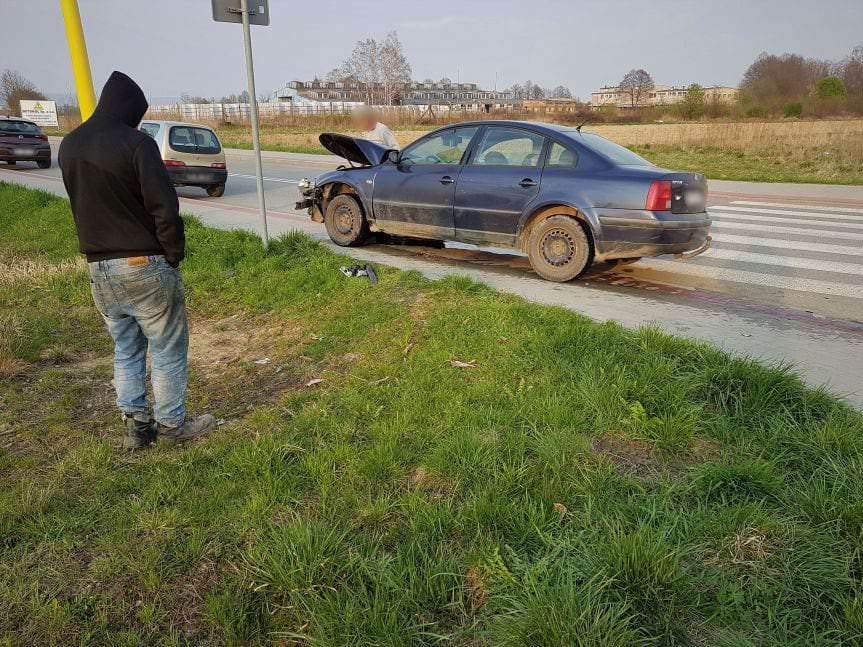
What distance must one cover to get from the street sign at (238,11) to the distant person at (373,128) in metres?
3.34

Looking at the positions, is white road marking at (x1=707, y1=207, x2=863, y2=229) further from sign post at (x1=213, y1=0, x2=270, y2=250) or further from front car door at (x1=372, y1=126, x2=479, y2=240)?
sign post at (x1=213, y1=0, x2=270, y2=250)

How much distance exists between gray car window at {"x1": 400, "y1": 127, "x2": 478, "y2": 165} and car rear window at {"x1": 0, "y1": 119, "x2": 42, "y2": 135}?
1841cm

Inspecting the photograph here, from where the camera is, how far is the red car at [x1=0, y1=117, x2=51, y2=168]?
766 inches

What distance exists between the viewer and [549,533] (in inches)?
95.7

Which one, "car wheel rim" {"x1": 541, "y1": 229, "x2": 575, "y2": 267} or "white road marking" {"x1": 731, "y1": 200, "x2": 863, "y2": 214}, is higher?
"car wheel rim" {"x1": 541, "y1": 229, "x2": 575, "y2": 267}

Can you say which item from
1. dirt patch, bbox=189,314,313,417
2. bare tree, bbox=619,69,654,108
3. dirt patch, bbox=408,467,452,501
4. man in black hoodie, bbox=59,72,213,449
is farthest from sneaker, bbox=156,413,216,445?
bare tree, bbox=619,69,654,108

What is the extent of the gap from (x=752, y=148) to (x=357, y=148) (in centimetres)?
2224

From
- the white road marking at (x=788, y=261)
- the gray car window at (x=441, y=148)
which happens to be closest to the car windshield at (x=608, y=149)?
the gray car window at (x=441, y=148)

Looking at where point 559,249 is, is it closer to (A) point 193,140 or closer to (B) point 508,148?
(B) point 508,148

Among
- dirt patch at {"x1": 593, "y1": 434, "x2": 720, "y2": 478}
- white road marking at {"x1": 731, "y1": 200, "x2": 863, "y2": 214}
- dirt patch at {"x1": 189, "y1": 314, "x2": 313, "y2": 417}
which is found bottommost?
dirt patch at {"x1": 189, "y1": 314, "x2": 313, "y2": 417}

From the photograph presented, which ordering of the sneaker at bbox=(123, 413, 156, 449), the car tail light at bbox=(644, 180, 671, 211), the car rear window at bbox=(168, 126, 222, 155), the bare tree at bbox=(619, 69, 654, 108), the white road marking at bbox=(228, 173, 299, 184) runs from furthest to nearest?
the bare tree at bbox=(619, 69, 654, 108)
the white road marking at bbox=(228, 173, 299, 184)
the car rear window at bbox=(168, 126, 222, 155)
the car tail light at bbox=(644, 180, 671, 211)
the sneaker at bbox=(123, 413, 156, 449)

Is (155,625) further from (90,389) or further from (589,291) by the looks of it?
(589,291)

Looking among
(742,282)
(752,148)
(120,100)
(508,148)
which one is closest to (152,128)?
(508,148)

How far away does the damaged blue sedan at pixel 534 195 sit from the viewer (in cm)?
607
